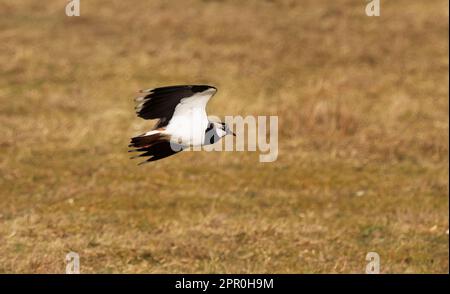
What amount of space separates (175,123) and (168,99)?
211 mm

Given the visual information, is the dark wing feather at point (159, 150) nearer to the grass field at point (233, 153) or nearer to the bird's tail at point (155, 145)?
the bird's tail at point (155, 145)

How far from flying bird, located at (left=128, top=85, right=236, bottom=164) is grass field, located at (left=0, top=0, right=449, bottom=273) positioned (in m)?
3.04

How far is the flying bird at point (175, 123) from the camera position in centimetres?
743

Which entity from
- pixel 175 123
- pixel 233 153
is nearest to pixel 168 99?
pixel 175 123

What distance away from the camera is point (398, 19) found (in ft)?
95.7

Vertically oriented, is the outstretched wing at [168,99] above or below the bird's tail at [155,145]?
above

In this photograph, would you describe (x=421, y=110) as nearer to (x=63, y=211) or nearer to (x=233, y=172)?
(x=233, y=172)

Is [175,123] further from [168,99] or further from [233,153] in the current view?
[233,153]

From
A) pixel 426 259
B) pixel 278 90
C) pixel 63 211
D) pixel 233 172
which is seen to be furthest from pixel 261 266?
pixel 278 90

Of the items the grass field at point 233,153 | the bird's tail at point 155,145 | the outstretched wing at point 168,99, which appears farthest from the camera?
the grass field at point 233,153

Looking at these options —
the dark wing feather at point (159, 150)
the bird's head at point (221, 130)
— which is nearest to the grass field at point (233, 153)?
the dark wing feather at point (159, 150)

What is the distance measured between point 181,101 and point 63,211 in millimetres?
5676

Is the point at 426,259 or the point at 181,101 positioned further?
the point at 426,259

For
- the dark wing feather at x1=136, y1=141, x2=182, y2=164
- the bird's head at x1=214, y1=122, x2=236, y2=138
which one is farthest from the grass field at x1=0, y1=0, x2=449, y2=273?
the bird's head at x1=214, y1=122, x2=236, y2=138
